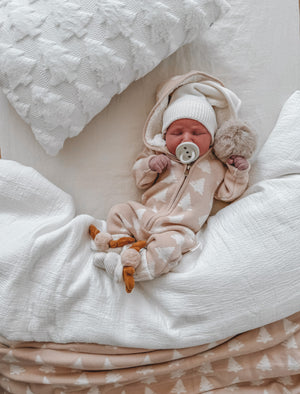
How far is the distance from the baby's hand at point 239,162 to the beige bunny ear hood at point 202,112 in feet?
0.05

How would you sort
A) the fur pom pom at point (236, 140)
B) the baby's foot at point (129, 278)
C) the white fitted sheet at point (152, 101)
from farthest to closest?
1. the white fitted sheet at point (152, 101)
2. the fur pom pom at point (236, 140)
3. the baby's foot at point (129, 278)

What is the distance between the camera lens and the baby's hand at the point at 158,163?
103 centimetres

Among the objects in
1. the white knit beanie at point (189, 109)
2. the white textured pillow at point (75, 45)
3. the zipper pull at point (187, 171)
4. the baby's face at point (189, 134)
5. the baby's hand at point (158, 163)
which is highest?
the white textured pillow at point (75, 45)

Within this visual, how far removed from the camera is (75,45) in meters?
0.97

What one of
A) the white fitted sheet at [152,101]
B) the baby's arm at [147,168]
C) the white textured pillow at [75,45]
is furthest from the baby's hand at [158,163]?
the white textured pillow at [75,45]

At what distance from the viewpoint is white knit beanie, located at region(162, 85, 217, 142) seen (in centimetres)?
102

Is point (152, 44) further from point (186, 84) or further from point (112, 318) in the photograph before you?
point (112, 318)

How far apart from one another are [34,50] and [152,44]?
1.04ft

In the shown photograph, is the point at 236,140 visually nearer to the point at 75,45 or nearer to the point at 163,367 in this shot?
the point at 75,45

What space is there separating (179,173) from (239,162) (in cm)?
17

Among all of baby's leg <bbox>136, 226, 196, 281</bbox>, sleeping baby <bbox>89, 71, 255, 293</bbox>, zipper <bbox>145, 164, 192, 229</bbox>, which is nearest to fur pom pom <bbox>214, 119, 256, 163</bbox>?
sleeping baby <bbox>89, 71, 255, 293</bbox>

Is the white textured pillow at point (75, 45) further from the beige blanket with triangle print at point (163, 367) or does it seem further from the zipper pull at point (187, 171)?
the beige blanket with triangle print at point (163, 367)

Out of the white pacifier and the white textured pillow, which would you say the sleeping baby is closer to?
the white pacifier

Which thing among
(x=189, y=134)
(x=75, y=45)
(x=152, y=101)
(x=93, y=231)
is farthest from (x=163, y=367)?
(x=75, y=45)
